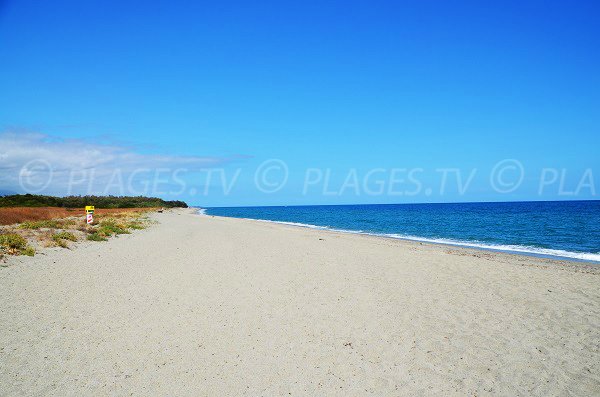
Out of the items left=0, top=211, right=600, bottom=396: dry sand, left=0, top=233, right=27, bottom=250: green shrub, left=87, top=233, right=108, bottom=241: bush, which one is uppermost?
left=0, top=233, right=27, bottom=250: green shrub

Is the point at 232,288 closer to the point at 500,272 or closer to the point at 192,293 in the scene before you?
the point at 192,293

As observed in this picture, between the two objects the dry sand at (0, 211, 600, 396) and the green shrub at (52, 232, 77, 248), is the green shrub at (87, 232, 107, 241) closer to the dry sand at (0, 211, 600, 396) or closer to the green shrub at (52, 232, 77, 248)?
the green shrub at (52, 232, 77, 248)

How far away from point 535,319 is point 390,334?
3.41 meters

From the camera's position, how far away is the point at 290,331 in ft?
22.6

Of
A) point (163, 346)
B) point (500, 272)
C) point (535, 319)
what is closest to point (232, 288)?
point (163, 346)

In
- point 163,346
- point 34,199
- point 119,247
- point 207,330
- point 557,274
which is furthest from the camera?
point 34,199

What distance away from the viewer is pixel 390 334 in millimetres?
6852

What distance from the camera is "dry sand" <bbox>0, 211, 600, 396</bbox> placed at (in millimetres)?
5094

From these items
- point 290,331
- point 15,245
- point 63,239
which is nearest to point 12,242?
point 15,245

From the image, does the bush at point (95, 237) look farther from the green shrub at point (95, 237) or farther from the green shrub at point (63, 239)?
the green shrub at point (63, 239)

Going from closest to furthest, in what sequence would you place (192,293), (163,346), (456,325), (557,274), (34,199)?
(163,346)
(456,325)
(192,293)
(557,274)
(34,199)

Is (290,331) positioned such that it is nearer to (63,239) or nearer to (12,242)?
(12,242)

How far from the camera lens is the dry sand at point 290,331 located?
5094 mm

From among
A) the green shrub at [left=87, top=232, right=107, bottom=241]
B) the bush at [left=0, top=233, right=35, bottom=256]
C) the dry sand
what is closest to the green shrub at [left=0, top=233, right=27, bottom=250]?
the bush at [left=0, top=233, right=35, bottom=256]
